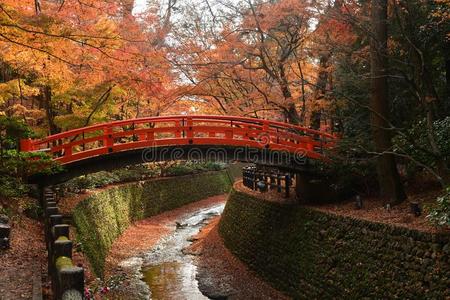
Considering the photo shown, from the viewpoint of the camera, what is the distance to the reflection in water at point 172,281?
42.3ft

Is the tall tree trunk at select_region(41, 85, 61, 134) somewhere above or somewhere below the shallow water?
above

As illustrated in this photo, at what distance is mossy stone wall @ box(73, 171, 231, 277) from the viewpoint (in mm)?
13464

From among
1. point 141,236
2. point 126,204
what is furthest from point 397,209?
point 126,204

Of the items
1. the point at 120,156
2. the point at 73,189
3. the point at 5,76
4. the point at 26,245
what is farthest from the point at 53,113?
the point at 26,245

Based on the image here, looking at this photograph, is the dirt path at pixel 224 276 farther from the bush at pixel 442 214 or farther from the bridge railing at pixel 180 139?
the bush at pixel 442 214

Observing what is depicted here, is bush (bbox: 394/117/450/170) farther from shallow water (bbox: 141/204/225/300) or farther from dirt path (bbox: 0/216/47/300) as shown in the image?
dirt path (bbox: 0/216/47/300)

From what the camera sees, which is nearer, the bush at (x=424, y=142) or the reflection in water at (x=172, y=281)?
the bush at (x=424, y=142)

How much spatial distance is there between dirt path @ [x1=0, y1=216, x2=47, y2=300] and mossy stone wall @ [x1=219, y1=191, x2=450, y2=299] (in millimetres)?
6781

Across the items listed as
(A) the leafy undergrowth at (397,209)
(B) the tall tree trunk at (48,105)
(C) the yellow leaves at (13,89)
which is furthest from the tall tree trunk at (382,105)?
(B) the tall tree trunk at (48,105)

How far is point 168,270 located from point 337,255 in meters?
7.19

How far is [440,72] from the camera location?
42.6 ft

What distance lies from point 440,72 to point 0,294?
42.3 ft

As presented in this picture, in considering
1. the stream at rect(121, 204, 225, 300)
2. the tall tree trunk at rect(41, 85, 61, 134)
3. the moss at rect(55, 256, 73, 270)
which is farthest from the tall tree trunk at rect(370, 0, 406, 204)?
the tall tree trunk at rect(41, 85, 61, 134)

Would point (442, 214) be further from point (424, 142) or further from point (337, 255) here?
point (337, 255)
